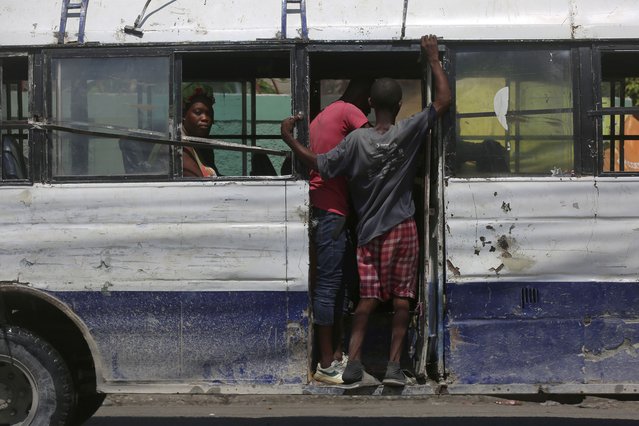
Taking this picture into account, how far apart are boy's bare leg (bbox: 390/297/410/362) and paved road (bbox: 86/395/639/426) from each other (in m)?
1.97

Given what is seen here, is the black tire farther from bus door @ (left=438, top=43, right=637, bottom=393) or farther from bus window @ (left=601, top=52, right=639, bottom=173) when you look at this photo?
bus window @ (left=601, top=52, right=639, bottom=173)

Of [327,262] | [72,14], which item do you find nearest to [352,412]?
[327,262]

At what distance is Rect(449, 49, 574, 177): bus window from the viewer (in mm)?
5902

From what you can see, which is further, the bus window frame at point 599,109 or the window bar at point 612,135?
the window bar at point 612,135

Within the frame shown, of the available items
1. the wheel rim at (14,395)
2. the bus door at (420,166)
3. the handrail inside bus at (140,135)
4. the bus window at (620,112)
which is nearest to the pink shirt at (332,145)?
the handrail inside bus at (140,135)

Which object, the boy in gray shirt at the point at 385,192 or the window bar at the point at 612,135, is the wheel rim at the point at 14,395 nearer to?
the boy in gray shirt at the point at 385,192

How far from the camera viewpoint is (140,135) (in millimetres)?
5988

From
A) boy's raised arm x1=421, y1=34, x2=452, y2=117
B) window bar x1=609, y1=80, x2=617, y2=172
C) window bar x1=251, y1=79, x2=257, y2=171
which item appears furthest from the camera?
window bar x1=251, y1=79, x2=257, y2=171

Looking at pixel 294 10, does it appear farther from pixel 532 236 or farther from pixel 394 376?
pixel 394 376

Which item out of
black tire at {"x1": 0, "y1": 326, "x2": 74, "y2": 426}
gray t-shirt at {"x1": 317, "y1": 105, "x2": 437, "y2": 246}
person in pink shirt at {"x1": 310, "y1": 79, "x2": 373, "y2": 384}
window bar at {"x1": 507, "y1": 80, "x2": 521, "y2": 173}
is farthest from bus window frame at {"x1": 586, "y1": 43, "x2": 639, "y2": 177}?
black tire at {"x1": 0, "y1": 326, "x2": 74, "y2": 426}

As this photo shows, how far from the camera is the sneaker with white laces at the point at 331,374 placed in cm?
A: 601

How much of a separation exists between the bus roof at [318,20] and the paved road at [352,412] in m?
3.01

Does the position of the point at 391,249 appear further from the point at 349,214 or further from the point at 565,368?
the point at 565,368

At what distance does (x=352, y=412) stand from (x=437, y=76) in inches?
142
